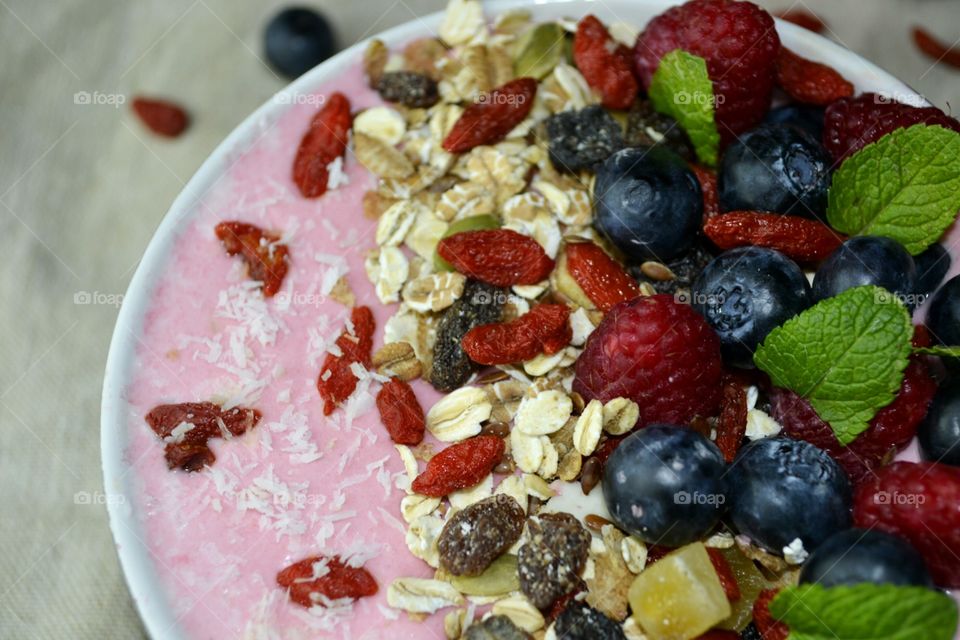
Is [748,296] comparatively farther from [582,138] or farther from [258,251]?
[258,251]

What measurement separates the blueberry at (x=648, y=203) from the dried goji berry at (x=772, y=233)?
58mm

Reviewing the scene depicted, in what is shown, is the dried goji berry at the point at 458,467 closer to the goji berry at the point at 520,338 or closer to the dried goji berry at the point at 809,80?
the goji berry at the point at 520,338

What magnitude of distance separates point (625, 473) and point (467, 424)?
1.07 ft

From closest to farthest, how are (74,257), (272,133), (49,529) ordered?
(272,133)
(49,529)
(74,257)

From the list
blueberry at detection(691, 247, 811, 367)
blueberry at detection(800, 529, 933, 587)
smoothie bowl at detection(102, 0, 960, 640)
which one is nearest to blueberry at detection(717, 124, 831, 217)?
smoothie bowl at detection(102, 0, 960, 640)

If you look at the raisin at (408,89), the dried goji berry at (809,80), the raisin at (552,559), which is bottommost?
the raisin at (552,559)

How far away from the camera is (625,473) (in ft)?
4.96

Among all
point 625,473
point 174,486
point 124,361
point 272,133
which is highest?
point 272,133

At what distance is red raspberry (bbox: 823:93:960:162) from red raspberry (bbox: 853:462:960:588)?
2.23 feet

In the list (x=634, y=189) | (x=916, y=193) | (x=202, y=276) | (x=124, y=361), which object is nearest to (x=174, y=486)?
(x=124, y=361)

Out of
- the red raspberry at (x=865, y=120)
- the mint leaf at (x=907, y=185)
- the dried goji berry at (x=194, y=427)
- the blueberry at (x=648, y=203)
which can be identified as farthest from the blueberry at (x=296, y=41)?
the mint leaf at (x=907, y=185)

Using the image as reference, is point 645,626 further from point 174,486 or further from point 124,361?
point 124,361

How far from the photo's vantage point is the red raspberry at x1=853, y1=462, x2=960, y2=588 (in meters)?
1.44

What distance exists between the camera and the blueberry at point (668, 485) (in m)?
1.48
